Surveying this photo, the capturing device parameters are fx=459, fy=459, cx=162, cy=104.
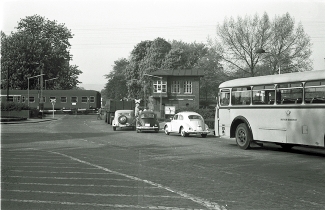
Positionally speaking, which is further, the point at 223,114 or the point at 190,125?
the point at 190,125

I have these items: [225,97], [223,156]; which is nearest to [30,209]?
[223,156]

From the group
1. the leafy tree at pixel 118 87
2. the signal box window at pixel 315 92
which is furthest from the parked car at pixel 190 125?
the leafy tree at pixel 118 87

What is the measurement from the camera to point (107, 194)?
27.0 feet

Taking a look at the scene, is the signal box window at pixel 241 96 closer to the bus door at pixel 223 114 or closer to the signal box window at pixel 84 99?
the bus door at pixel 223 114

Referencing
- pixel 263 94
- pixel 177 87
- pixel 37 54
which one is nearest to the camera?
pixel 263 94

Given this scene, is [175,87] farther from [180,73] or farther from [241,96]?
[241,96]

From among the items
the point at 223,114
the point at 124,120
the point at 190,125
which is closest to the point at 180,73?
the point at 124,120

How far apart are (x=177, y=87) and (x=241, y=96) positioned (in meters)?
56.0

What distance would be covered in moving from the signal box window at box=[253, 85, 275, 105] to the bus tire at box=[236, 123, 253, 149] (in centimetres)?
114

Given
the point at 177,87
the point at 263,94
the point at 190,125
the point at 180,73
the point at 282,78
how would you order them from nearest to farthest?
the point at 282,78 → the point at 263,94 → the point at 190,125 → the point at 180,73 → the point at 177,87

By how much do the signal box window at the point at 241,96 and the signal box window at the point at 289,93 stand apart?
1.78 m

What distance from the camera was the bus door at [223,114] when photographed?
64.5ft

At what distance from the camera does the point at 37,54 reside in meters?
78.7

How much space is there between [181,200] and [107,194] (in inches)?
55.5
